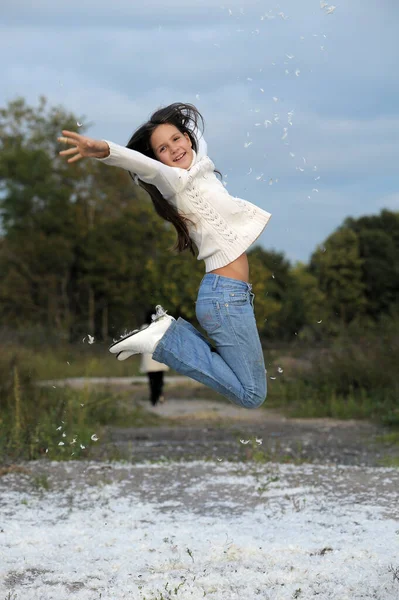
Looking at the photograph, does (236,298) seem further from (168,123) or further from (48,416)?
(48,416)

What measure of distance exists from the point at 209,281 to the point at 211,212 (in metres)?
0.36

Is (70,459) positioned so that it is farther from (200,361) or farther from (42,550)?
(200,361)

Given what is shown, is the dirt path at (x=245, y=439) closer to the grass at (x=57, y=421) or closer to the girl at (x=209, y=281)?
the grass at (x=57, y=421)

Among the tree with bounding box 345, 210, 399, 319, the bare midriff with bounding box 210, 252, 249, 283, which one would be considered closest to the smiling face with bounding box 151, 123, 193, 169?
the bare midriff with bounding box 210, 252, 249, 283

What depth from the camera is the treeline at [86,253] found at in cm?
2800

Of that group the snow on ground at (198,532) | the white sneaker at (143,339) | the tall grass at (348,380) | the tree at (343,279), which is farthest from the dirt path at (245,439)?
the tree at (343,279)

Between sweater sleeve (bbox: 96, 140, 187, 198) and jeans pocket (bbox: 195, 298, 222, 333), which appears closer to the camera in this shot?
sweater sleeve (bbox: 96, 140, 187, 198)

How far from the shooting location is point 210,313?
4.45m

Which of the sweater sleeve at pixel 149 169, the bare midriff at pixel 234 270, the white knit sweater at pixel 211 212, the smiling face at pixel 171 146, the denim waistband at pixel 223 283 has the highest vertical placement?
the smiling face at pixel 171 146

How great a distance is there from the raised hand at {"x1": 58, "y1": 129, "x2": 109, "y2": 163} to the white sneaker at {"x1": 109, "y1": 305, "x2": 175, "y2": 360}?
94cm

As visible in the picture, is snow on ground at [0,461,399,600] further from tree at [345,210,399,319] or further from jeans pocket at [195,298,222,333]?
tree at [345,210,399,319]

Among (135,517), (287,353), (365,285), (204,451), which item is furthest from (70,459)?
(365,285)

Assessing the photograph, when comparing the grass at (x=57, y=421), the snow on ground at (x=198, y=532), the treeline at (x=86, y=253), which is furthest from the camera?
the treeline at (x=86, y=253)

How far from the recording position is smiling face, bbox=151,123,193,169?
4.61m
